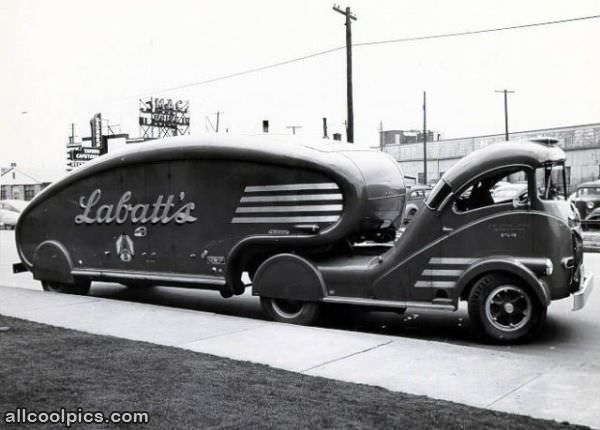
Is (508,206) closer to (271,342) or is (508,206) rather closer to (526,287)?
(526,287)

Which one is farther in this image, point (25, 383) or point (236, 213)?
point (236, 213)

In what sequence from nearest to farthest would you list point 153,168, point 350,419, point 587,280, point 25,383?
point 350,419 → point 25,383 → point 587,280 → point 153,168

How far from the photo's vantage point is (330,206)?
9.32 meters

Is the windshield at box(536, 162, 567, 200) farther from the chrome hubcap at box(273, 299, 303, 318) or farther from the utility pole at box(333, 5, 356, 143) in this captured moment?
the utility pole at box(333, 5, 356, 143)

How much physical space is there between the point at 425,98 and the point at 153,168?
51175 mm

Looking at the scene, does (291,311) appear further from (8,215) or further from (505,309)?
Result: (8,215)

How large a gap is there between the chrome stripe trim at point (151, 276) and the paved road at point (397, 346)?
56 centimetres

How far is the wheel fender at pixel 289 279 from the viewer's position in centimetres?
924

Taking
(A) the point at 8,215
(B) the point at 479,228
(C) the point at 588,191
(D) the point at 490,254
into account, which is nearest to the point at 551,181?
(B) the point at 479,228

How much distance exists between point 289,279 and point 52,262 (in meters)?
5.10

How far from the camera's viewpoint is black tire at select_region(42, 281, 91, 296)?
12.5 metres

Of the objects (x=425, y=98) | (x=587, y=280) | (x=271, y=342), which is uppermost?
(x=425, y=98)

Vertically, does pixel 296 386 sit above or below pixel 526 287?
below

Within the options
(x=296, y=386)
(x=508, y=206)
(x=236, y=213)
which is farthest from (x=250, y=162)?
(x=296, y=386)
